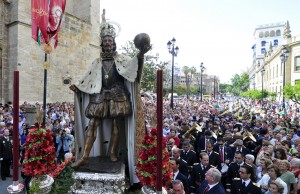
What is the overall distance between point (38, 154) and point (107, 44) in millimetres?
2089

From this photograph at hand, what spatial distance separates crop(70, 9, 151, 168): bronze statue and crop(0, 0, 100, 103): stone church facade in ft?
41.1

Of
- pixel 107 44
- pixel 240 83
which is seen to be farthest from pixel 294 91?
pixel 240 83

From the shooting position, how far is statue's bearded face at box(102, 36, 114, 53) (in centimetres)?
451

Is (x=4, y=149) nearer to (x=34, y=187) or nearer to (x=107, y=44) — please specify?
(x=34, y=187)

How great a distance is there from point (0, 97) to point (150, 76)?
42.6ft

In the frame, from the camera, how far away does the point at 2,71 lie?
1922cm

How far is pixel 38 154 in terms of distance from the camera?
3936 millimetres

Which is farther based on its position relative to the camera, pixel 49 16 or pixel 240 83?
pixel 240 83

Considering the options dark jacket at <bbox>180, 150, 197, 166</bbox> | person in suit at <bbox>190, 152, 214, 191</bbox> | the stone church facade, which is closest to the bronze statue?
person in suit at <bbox>190, 152, 214, 191</bbox>

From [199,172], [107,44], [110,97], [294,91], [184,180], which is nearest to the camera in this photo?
[110,97]

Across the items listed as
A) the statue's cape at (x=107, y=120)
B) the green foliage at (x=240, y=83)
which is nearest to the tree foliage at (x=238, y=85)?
the green foliage at (x=240, y=83)

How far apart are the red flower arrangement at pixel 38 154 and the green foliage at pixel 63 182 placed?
432mm

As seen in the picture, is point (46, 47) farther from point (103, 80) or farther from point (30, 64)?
point (30, 64)

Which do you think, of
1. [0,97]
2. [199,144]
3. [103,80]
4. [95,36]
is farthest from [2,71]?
[103,80]
